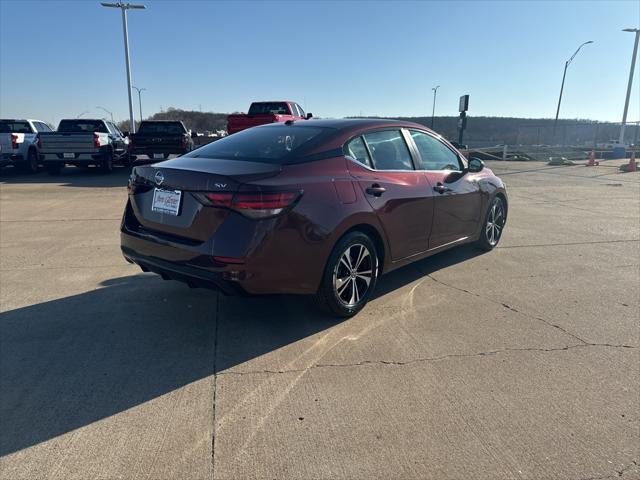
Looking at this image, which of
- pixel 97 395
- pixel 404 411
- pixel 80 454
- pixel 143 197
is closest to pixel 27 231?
pixel 143 197

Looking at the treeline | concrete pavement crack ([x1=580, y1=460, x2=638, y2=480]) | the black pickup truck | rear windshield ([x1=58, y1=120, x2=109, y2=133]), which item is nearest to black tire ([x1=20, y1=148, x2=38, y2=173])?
rear windshield ([x1=58, y1=120, x2=109, y2=133])

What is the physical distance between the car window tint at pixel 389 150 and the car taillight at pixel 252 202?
4.31 feet

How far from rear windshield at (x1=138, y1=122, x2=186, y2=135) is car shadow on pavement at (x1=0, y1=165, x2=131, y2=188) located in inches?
68.8

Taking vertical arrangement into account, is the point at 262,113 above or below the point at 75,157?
above

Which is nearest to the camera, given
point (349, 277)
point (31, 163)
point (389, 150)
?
point (349, 277)

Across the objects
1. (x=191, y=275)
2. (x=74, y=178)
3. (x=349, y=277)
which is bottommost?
(x=74, y=178)

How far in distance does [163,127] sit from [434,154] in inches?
492

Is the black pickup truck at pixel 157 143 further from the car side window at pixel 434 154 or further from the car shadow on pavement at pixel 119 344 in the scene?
the car side window at pixel 434 154

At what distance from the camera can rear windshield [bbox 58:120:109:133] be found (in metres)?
17.0

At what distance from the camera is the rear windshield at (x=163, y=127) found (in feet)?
50.0

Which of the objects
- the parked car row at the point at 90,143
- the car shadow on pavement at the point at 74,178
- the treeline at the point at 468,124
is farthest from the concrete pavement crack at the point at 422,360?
the treeline at the point at 468,124

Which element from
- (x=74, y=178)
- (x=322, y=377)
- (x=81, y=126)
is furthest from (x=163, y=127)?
(x=322, y=377)

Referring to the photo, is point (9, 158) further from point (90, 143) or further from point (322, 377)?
point (322, 377)

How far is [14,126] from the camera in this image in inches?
648
